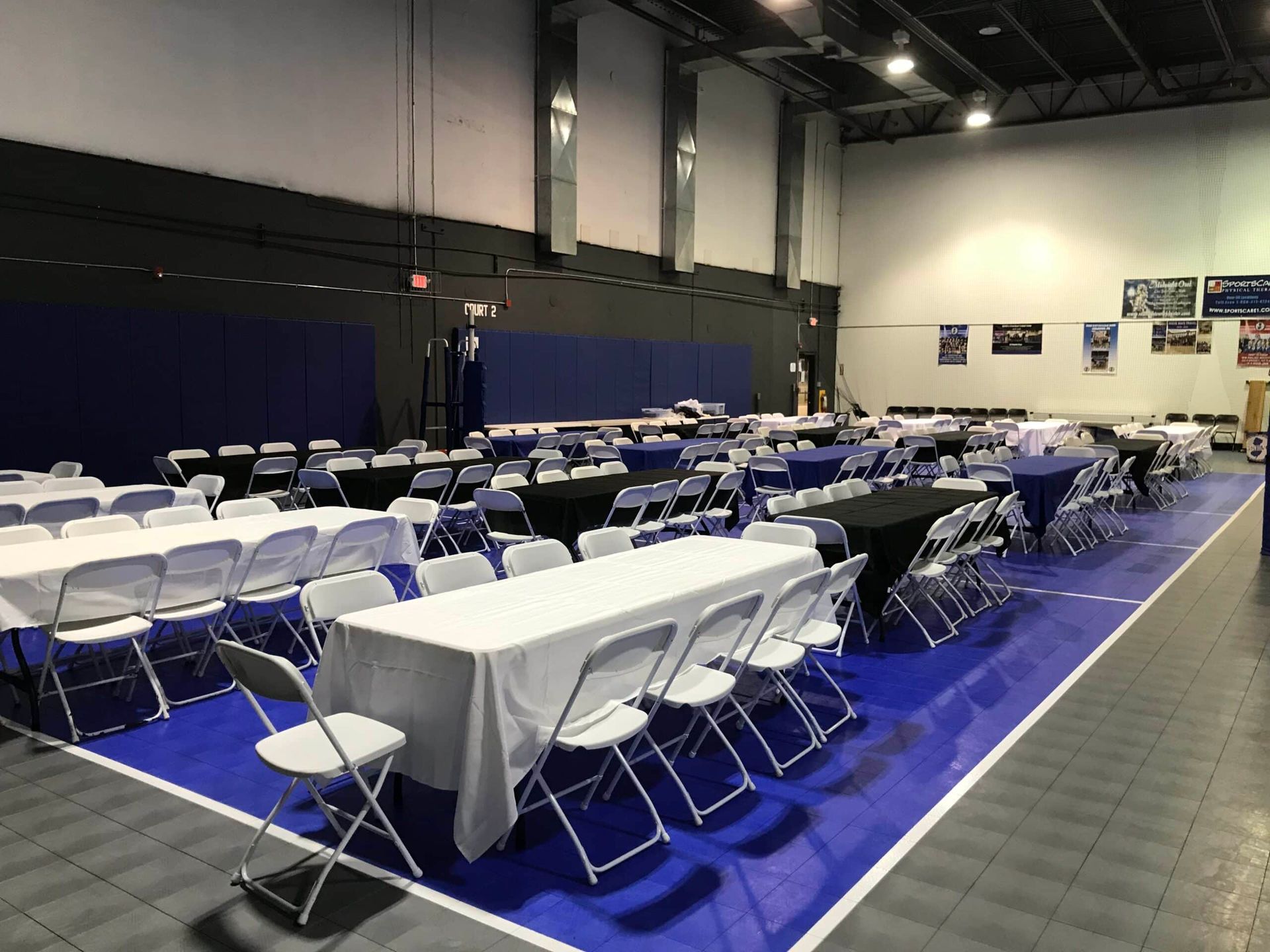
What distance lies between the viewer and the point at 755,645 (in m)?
4.00

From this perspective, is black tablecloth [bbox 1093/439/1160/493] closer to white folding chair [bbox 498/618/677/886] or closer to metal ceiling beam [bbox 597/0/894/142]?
metal ceiling beam [bbox 597/0/894/142]

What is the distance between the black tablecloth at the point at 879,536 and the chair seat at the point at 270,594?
3.18m

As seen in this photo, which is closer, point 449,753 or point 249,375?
point 449,753

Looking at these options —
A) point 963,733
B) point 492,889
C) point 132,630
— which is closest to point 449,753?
point 492,889

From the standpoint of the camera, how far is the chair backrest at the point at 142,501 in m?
6.98

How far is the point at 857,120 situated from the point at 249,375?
58.2 ft

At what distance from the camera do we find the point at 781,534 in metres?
5.47

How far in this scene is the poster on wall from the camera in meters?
21.9

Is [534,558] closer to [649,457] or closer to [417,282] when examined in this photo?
[649,457]

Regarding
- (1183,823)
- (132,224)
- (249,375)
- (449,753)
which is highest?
(132,224)

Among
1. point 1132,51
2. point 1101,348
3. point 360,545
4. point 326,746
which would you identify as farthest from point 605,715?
point 1101,348

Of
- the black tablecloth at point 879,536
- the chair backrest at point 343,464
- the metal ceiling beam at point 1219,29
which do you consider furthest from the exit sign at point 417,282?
the metal ceiling beam at point 1219,29

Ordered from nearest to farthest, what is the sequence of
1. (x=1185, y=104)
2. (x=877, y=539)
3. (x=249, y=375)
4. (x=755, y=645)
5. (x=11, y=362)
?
(x=755, y=645) → (x=877, y=539) → (x=11, y=362) → (x=249, y=375) → (x=1185, y=104)

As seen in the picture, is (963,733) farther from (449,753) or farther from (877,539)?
(449,753)
